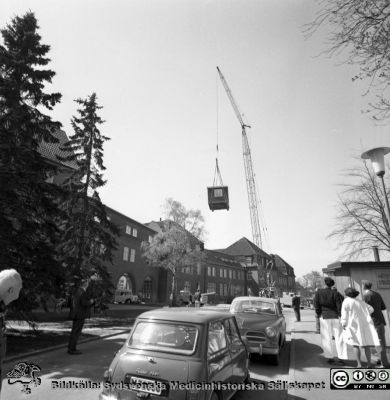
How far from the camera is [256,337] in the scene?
26.2 ft

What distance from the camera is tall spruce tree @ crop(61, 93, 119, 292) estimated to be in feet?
57.1

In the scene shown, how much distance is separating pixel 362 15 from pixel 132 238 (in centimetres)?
4100

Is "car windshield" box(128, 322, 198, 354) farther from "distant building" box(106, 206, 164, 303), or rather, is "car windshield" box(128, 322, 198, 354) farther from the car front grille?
"distant building" box(106, 206, 164, 303)

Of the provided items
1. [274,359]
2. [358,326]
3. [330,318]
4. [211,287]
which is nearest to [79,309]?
[274,359]

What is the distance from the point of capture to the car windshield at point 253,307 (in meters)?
9.49

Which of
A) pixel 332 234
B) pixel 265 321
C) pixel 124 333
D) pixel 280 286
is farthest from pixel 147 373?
pixel 280 286

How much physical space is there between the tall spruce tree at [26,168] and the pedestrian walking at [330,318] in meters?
8.40

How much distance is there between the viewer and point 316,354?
8797mm

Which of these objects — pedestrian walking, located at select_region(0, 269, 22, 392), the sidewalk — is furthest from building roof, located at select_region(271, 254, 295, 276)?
pedestrian walking, located at select_region(0, 269, 22, 392)

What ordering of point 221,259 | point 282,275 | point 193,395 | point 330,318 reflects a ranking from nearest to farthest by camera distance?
point 193,395 → point 330,318 → point 221,259 → point 282,275

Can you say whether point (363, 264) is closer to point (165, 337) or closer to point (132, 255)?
point (165, 337)

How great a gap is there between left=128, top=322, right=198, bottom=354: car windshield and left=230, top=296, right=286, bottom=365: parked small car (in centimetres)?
327

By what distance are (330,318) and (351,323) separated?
100 cm

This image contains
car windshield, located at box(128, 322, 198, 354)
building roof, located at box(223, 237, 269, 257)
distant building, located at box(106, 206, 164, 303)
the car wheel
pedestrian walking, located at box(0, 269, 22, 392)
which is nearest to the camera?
pedestrian walking, located at box(0, 269, 22, 392)
